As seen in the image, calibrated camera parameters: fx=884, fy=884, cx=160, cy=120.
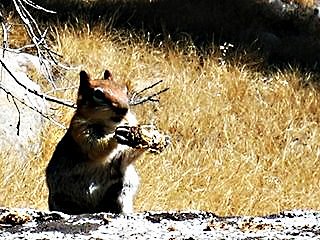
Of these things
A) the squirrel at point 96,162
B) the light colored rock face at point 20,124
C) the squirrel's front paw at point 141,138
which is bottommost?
the light colored rock face at point 20,124

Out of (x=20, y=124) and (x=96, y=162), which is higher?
(x=96, y=162)

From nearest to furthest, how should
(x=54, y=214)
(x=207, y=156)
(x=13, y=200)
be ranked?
(x=54, y=214) < (x=13, y=200) < (x=207, y=156)

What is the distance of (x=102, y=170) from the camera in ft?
12.7

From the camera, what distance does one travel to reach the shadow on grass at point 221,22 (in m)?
8.41

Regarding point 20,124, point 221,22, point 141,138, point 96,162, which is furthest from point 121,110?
point 221,22

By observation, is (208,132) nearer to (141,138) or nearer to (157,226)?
(141,138)

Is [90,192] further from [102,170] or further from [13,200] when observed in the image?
[13,200]

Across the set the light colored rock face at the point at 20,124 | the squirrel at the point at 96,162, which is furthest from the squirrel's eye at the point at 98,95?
the light colored rock face at the point at 20,124

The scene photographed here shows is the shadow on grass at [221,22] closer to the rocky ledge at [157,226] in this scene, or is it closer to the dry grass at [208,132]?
the dry grass at [208,132]

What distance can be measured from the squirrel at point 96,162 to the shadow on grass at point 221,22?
4.06 m

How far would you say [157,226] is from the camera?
1.84 m

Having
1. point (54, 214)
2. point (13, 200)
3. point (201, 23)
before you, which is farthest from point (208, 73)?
point (54, 214)

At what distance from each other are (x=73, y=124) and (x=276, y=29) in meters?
5.86

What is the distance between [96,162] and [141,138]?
855 mm
